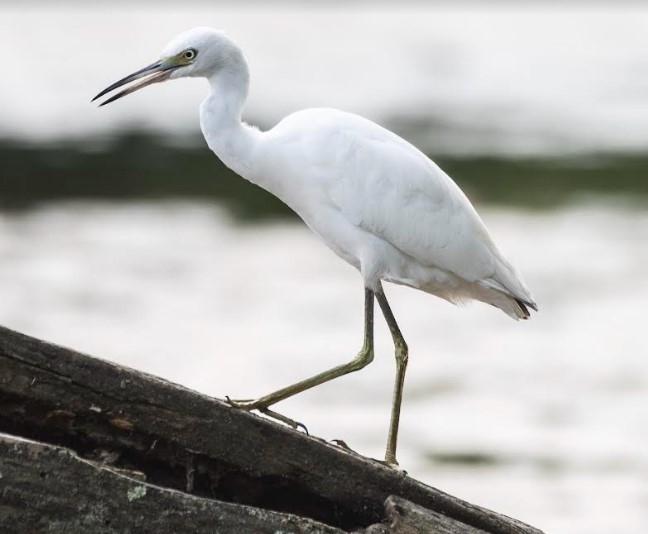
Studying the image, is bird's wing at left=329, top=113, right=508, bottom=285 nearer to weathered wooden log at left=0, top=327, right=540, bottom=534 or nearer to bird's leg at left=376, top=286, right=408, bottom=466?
bird's leg at left=376, top=286, right=408, bottom=466

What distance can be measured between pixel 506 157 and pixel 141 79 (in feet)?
73.7

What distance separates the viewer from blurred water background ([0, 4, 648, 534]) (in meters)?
13.8

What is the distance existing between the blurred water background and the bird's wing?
→ 19.1 feet

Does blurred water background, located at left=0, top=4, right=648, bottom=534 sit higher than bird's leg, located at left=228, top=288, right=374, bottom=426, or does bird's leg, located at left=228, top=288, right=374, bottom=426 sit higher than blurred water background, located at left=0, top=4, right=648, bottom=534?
blurred water background, located at left=0, top=4, right=648, bottom=534

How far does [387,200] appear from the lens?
238 inches

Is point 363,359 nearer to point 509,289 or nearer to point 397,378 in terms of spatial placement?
point 397,378

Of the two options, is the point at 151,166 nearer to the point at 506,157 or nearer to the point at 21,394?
the point at 506,157

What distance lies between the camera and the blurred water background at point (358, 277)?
13820mm

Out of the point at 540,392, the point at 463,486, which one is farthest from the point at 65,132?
the point at 463,486

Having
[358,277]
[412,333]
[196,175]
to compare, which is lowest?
[412,333]

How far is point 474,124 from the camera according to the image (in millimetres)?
31938

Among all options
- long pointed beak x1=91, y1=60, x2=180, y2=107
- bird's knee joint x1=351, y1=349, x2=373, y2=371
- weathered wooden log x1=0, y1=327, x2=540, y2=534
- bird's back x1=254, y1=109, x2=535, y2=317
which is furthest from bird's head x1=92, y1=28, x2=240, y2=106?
weathered wooden log x1=0, y1=327, x2=540, y2=534

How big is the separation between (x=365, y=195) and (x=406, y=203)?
0.20 m

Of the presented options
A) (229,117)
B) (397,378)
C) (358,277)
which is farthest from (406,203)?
(358,277)
